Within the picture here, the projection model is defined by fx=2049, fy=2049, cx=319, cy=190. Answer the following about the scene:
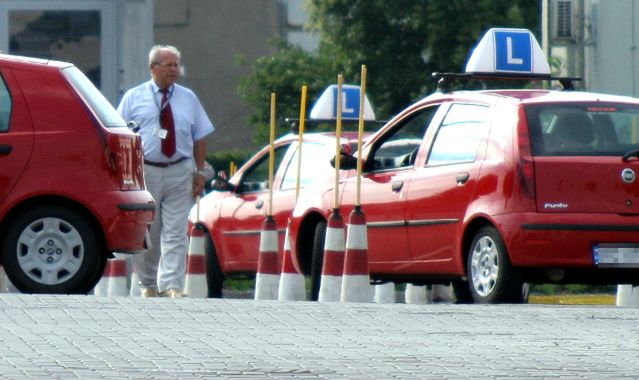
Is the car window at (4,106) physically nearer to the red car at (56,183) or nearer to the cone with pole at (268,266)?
the red car at (56,183)

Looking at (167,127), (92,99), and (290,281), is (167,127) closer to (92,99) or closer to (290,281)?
(290,281)

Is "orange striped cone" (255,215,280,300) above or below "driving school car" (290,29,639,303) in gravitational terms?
below

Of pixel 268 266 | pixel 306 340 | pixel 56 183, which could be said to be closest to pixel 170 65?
pixel 268 266

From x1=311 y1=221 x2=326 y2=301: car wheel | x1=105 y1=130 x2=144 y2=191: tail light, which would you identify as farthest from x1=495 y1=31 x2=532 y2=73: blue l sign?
x1=105 y1=130 x2=144 y2=191: tail light

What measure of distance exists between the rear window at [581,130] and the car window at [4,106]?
3180mm

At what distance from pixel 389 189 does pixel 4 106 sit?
9.36 ft

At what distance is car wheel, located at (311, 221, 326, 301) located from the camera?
14.5 meters

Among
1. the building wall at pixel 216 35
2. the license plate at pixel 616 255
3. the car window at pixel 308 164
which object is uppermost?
the building wall at pixel 216 35

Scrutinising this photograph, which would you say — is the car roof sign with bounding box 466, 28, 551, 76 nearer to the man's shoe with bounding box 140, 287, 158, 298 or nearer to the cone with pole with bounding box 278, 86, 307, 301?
the cone with pole with bounding box 278, 86, 307, 301

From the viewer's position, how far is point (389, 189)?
13.8m

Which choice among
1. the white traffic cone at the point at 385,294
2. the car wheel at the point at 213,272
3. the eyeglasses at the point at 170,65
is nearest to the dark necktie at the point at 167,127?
the eyeglasses at the point at 170,65

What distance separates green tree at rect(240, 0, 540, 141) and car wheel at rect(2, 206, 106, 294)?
82.5 feet

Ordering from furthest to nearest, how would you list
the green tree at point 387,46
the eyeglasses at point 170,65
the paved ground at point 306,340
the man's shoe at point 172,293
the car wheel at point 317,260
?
1. the green tree at point 387,46
2. the eyeglasses at point 170,65
3. the car wheel at point 317,260
4. the man's shoe at point 172,293
5. the paved ground at point 306,340

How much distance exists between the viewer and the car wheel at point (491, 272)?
12469mm
